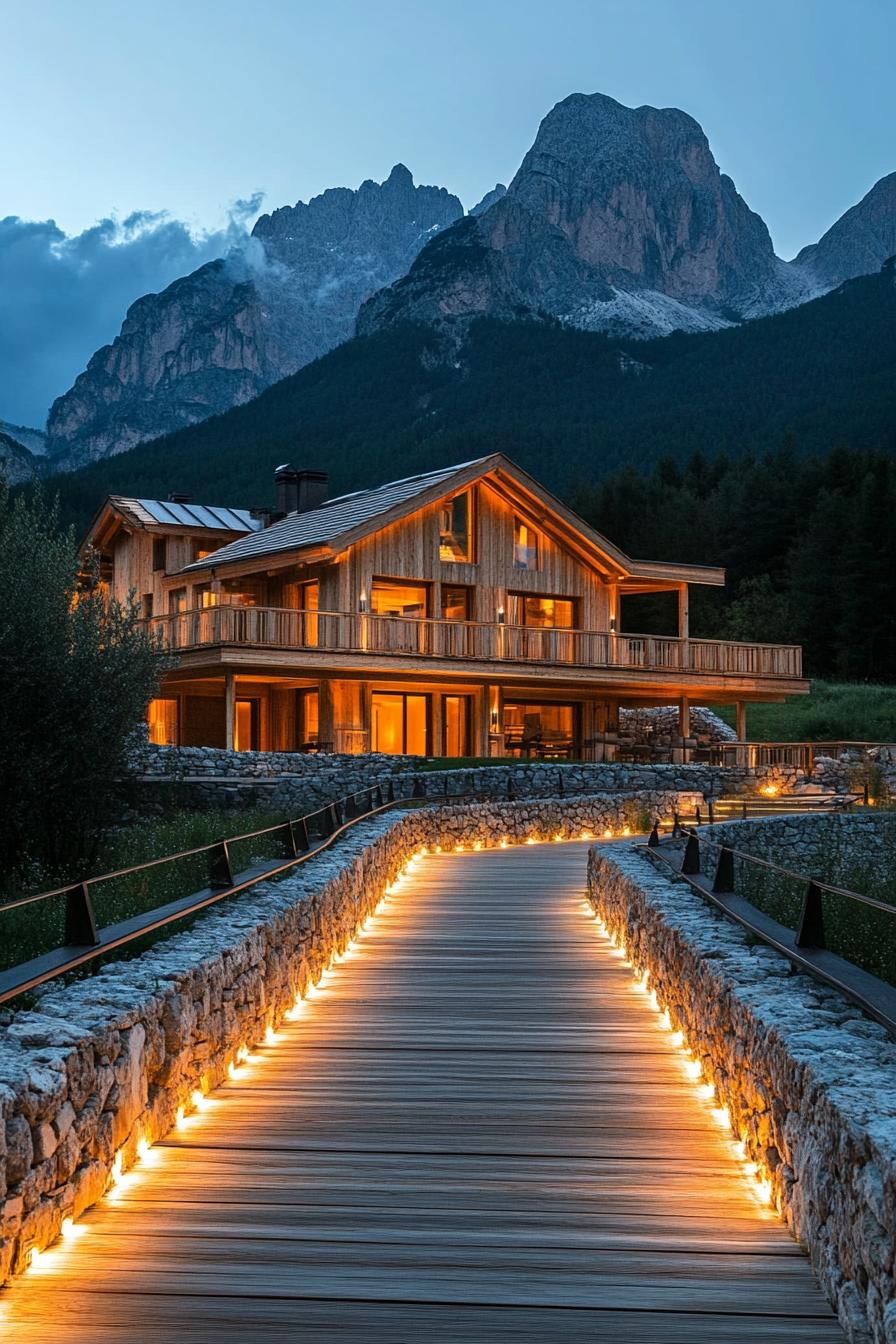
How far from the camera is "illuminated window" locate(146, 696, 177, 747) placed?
117 feet

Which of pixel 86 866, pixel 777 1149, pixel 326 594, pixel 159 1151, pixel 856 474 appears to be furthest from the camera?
pixel 856 474

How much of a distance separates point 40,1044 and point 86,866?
13.1m

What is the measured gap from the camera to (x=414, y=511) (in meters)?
33.8

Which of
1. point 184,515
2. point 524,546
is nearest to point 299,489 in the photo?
point 184,515

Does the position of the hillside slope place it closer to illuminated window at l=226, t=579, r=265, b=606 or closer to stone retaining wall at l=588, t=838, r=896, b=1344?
illuminated window at l=226, t=579, r=265, b=606

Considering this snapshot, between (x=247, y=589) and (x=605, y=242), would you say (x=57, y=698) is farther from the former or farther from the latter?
(x=605, y=242)

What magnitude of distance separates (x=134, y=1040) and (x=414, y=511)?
28589mm

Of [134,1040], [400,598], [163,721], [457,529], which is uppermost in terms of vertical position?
[457,529]

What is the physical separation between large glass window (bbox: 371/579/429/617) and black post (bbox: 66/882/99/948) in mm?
27823

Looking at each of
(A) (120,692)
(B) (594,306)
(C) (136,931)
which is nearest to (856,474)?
(A) (120,692)

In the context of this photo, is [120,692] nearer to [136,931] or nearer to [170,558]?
[136,931]

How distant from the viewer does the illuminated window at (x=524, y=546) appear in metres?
36.1

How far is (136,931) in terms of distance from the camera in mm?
6516

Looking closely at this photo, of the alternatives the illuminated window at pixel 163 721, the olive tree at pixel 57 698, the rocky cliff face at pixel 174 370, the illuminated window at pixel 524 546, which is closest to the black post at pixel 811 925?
the olive tree at pixel 57 698
